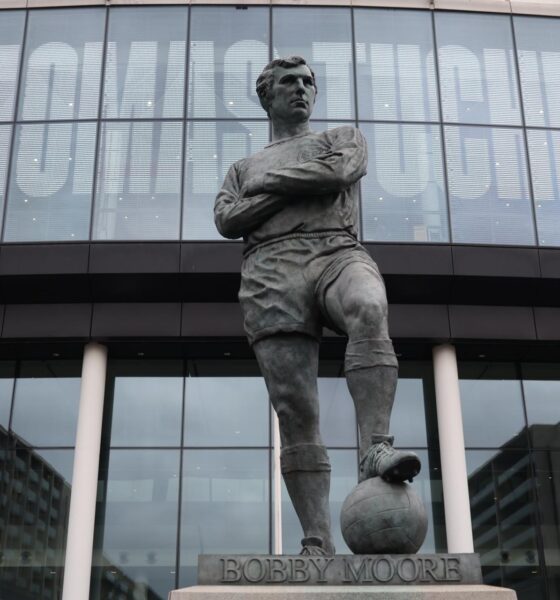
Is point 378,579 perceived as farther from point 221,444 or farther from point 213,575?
point 221,444

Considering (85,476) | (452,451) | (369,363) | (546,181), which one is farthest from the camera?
(546,181)

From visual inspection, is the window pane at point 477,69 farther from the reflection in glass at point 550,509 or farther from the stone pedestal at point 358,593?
the stone pedestal at point 358,593

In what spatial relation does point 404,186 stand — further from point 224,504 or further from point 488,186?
point 224,504

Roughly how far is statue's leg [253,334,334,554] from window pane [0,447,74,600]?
50.1 ft

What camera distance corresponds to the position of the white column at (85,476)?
679 inches

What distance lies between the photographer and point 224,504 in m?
18.9

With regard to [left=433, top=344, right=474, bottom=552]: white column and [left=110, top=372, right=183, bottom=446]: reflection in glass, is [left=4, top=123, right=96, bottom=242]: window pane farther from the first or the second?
[left=433, top=344, right=474, bottom=552]: white column

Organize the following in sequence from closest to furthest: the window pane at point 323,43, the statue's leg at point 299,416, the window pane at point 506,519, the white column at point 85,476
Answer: the statue's leg at point 299,416
the white column at point 85,476
the window pane at point 506,519
the window pane at point 323,43

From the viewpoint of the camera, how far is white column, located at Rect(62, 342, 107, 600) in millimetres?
17234

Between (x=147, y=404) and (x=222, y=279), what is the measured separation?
13.0ft

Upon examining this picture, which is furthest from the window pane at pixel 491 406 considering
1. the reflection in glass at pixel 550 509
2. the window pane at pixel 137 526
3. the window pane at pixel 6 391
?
the window pane at pixel 6 391

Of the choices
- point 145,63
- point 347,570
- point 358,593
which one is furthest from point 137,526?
point 358,593

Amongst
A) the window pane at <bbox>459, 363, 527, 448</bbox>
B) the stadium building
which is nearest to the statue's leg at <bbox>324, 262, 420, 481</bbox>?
the stadium building

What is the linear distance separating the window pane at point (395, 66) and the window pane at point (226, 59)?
97.2 inches
